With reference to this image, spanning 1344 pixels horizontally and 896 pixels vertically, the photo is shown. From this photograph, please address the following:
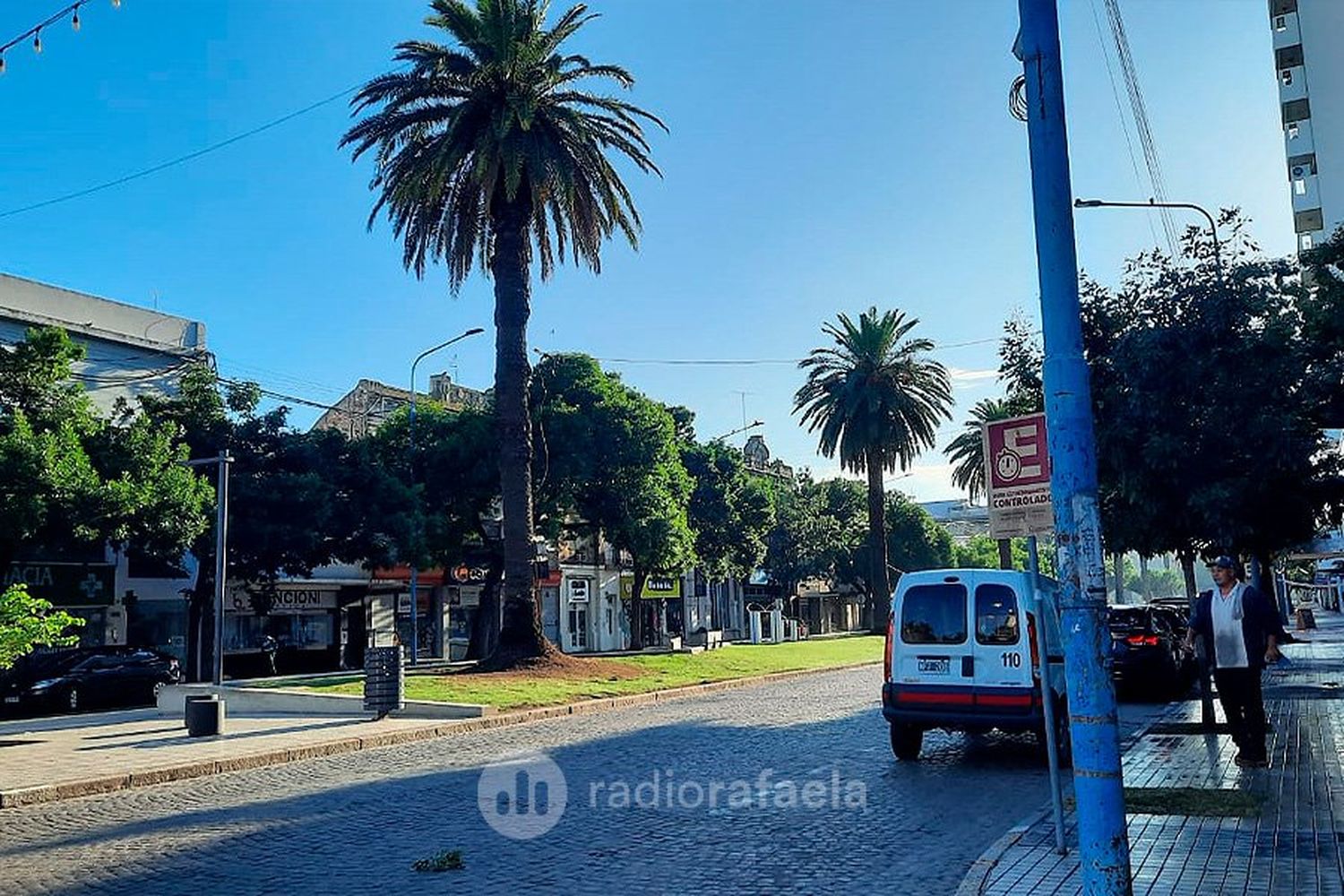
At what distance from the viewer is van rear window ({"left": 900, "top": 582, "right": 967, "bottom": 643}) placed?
12.1 meters

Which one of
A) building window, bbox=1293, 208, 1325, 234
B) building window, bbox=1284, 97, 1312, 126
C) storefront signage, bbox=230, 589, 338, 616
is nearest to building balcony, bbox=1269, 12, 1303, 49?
building window, bbox=1284, 97, 1312, 126

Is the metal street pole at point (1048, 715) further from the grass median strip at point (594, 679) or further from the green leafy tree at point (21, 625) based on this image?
the grass median strip at point (594, 679)

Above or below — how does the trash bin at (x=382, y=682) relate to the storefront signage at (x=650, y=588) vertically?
below

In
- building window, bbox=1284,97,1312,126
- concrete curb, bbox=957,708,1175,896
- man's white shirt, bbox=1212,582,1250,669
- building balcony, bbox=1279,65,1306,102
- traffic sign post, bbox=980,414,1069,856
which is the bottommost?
concrete curb, bbox=957,708,1175,896

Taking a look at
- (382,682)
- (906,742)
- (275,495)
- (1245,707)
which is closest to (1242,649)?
(1245,707)

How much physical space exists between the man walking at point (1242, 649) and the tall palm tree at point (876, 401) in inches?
1432

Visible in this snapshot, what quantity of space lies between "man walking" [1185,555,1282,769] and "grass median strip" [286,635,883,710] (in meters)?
12.8

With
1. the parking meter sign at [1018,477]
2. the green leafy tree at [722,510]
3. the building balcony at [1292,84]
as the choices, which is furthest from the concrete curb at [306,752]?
the building balcony at [1292,84]

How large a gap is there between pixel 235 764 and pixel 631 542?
83.8ft

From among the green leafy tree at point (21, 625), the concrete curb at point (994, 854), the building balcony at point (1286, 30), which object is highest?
the building balcony at point (1286, 30)

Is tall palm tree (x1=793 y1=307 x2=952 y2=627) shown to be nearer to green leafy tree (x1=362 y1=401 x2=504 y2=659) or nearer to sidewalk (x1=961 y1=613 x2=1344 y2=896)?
green leafy tree (x1=362 y1=401 x2=504 y2=659)

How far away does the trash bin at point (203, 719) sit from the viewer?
1730 centimetres

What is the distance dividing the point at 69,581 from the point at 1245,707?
30.9 m

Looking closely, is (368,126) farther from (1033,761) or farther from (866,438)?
(866,438)
